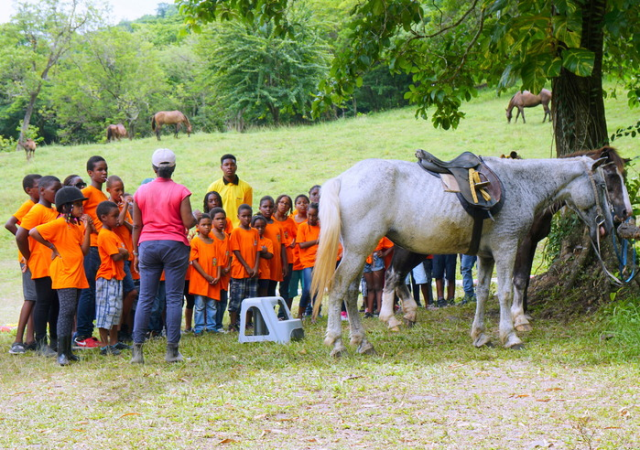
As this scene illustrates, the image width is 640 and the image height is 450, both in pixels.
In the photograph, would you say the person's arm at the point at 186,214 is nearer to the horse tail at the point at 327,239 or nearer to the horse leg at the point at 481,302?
the horse tail at the point at 327,239

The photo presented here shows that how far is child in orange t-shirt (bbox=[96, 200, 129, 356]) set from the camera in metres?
7.13

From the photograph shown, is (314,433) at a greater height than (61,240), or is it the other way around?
(61,240)

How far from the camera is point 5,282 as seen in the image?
15.4 m

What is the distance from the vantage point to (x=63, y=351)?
6578mm

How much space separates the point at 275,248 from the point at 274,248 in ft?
0.05

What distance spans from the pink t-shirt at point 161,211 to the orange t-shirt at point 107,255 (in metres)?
0.91

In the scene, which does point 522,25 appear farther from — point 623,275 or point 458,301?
point 458,301

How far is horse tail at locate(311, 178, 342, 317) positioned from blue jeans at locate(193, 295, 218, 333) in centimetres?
247

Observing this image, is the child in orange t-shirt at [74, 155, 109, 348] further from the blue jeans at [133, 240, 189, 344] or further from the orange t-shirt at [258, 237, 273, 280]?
the orange t-shirt at [258, 237, 273, 280]

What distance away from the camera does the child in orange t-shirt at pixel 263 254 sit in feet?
28.8

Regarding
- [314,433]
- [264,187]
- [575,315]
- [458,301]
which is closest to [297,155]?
[264,187]

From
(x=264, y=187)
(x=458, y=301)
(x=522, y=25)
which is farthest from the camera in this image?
(x=264, y=187)

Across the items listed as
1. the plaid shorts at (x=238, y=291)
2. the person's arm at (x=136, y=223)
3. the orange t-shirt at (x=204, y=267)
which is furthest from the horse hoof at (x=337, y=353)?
the plaid shorts at (x=238, y=291)

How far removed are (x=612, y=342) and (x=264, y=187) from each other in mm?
16978
